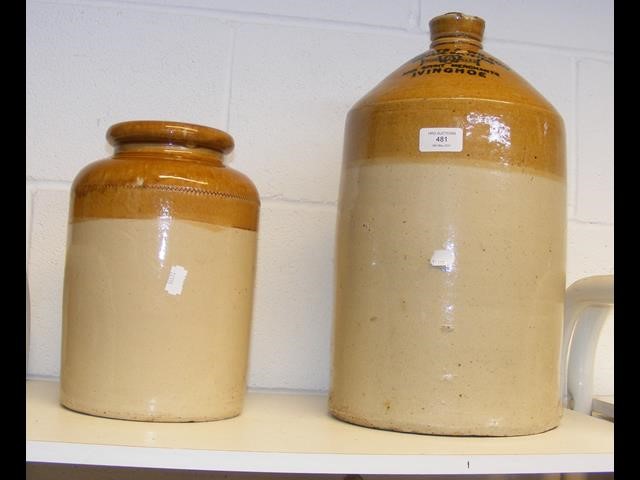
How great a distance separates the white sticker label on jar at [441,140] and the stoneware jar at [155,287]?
0.18 metres

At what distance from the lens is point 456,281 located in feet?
2.13

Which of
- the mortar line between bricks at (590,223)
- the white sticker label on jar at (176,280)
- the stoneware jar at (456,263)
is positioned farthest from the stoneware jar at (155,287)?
the mortar line between bricks at (590,223)

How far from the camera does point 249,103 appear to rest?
3.15ft

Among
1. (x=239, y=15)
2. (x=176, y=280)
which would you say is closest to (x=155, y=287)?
(x=176, y=280)

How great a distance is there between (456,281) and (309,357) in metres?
0.35

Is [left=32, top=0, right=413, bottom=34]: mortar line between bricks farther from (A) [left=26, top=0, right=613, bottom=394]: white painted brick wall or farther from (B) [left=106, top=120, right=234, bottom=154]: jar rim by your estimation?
(B) [left=106, top=120, right=234, bottom=154]: jar rim

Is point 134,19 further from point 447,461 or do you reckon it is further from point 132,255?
point 447,461

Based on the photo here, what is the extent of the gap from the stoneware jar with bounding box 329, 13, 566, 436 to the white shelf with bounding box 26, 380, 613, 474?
3 cm

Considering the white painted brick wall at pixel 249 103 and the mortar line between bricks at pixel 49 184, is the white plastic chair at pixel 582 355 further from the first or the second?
the mortar line between bricks at pixel 49 184

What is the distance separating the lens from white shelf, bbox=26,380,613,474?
55cm

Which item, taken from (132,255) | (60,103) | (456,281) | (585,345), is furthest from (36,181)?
(585,345)

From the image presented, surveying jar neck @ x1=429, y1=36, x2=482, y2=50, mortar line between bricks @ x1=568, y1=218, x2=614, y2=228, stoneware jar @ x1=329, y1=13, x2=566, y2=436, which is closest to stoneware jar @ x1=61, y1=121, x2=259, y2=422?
stoneware jar @ x1=329, y1=13, x2=566, y2=436

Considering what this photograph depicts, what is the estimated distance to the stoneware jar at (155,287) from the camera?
65 cm

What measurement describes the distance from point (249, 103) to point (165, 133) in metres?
0.29
